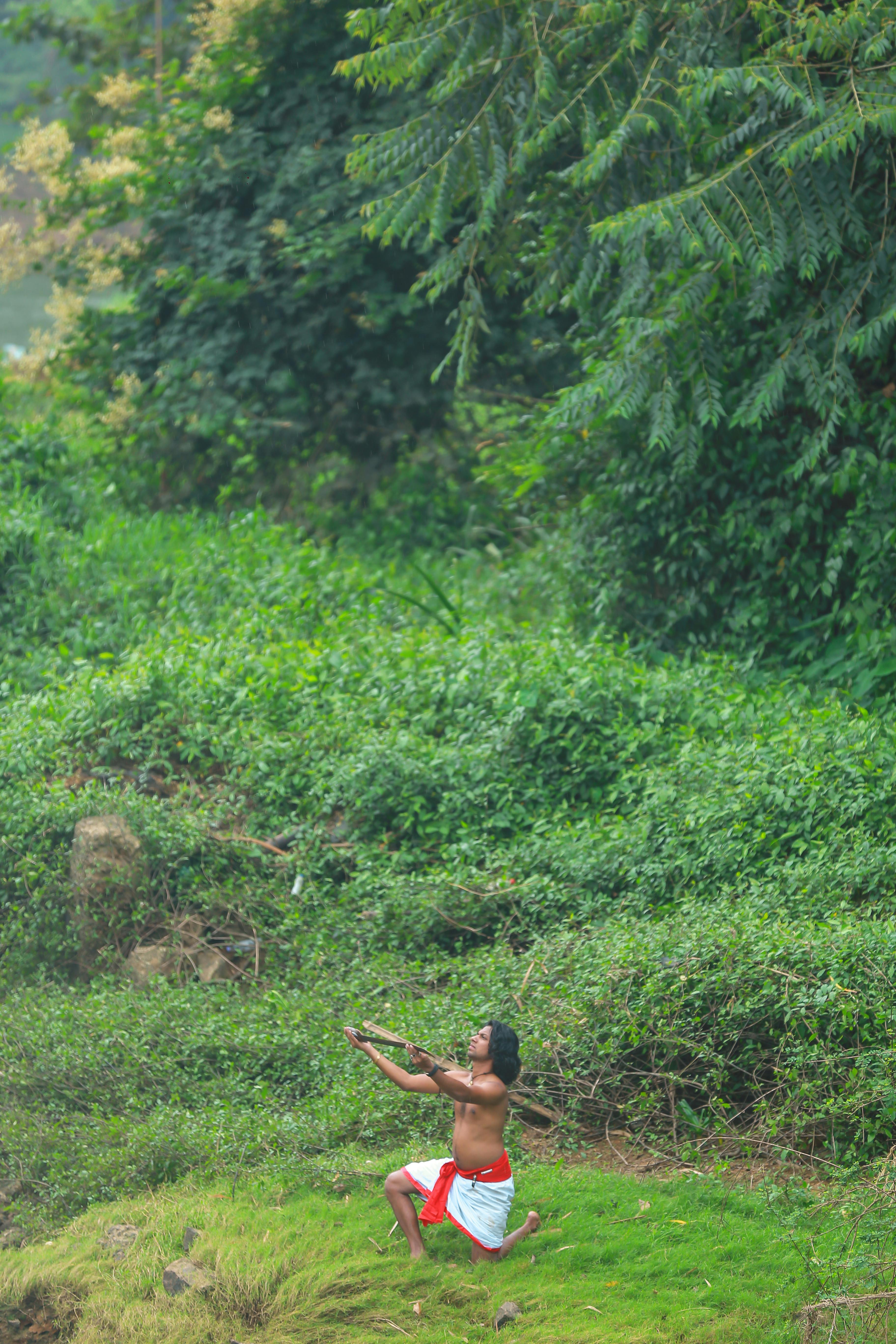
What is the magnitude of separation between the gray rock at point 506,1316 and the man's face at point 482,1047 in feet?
2.41

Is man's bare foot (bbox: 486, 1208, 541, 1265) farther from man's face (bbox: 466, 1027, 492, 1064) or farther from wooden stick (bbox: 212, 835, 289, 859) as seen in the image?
wooden stick (bbox: 212, 835, 289, 859)

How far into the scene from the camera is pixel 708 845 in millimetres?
6055

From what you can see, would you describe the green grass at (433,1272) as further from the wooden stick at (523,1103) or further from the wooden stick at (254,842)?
the wooden stick at (254,842)

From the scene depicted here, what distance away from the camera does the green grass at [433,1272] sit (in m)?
3.74

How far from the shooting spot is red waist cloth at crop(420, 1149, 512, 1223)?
13.3 ft

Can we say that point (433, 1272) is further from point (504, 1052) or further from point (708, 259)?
point (708, 259)

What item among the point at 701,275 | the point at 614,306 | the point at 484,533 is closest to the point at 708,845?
the point at 701,275

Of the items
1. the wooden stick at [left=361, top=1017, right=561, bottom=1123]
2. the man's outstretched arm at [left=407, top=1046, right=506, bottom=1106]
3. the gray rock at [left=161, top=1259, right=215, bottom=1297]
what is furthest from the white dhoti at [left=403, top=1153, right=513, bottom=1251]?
the gray rock at [left=161, top=1259, right=215, bottom=1297]

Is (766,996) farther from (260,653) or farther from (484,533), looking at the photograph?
(484,533)

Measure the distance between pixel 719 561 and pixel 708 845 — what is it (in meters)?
2.92

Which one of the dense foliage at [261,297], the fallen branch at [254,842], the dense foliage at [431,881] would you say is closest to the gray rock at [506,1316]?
the dense foliage at [431,881]

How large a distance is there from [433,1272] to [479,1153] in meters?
0.43

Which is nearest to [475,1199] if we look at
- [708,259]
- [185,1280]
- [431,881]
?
[185,1280]

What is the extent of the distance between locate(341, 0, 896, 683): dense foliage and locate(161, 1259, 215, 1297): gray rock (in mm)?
5019
